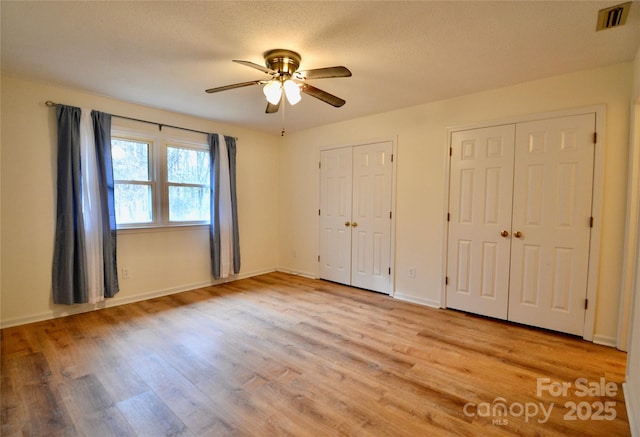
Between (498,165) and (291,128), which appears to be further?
(291,128)

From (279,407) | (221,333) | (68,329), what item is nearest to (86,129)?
(68,329)

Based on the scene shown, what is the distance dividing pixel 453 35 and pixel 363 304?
286cm

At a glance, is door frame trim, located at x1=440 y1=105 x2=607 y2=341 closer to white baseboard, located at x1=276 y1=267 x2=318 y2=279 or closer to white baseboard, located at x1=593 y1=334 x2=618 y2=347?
white baseboard, located at x1=593 y1=334 x2=618 y2=347

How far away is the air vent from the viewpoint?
1.75 m

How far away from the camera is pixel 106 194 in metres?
3.34

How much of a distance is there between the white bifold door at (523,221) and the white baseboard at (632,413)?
3.16 ft

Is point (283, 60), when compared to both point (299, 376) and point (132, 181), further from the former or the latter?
point (132, 181)

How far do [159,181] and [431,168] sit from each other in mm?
3478

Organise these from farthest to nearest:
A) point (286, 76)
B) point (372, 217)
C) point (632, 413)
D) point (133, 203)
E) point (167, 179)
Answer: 1. point (372, 217)
2. point (167, 179)
3. point (133, 203)
4. point (286, 76)
5. point (632, 413)

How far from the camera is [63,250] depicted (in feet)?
10.2

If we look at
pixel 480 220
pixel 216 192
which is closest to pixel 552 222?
pixel 480 220

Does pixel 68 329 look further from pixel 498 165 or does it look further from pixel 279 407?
pixel 498 165

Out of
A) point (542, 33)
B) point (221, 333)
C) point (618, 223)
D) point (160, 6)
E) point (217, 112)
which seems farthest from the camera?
point (217, 112)

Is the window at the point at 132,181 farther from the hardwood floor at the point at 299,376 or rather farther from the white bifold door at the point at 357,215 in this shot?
the white bifold door at the point at 357,215
